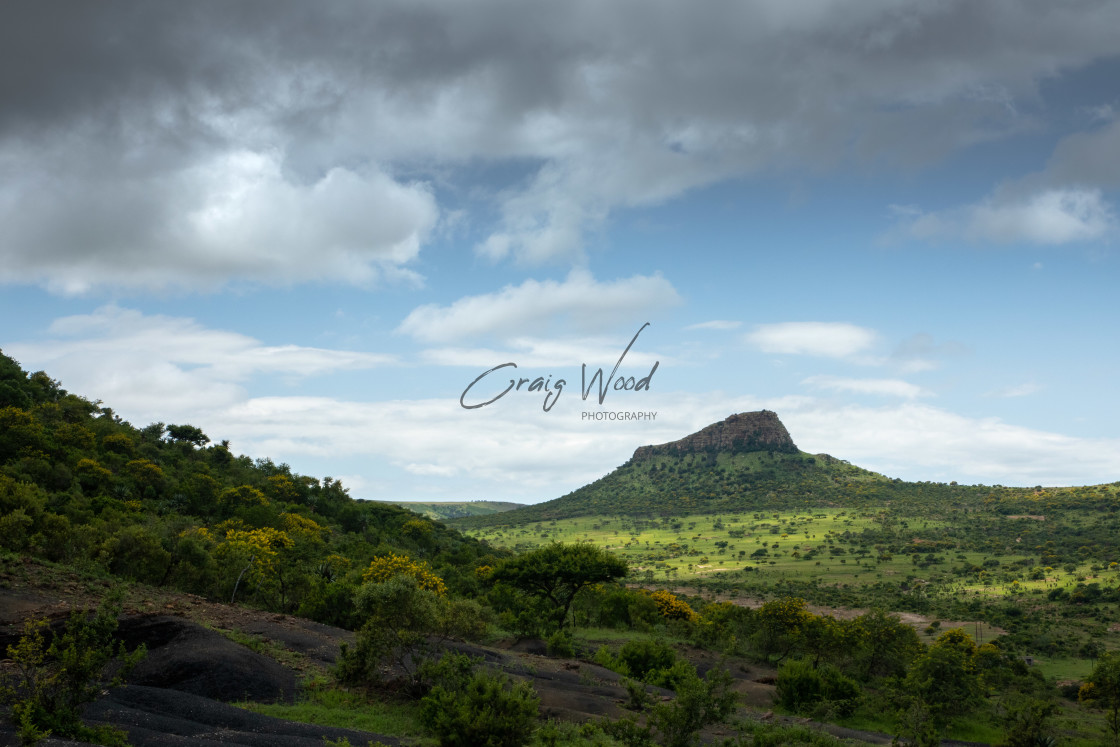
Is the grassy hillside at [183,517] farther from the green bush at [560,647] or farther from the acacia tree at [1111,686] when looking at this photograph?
the acacia tree at [1111,686]

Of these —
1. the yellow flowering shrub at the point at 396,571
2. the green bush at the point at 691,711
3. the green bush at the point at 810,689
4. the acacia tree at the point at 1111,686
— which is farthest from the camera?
the yellow flowering shrub at the point at 396,571

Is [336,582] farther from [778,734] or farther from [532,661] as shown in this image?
[778,734]

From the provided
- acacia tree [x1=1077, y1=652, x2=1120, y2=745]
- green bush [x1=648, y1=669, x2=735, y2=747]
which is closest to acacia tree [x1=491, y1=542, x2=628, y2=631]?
acacia tree [x1=1077, y1=652, x2=1120, y2=745]

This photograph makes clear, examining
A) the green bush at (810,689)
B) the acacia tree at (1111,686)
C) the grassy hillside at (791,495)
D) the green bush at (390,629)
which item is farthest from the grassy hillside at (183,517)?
the grassy hillside at (791,495)

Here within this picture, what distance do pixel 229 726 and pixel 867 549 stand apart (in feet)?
420

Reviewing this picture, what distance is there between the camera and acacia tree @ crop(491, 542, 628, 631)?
49.6 metres

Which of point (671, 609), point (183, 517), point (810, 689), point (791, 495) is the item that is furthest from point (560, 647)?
point (791, 495)

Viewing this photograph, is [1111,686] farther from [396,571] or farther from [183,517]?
[183,517]

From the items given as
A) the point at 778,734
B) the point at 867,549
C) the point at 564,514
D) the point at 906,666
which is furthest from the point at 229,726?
the point at 564,514

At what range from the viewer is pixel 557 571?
164 feet

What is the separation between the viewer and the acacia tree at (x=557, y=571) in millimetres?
49594

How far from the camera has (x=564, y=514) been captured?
643 ft

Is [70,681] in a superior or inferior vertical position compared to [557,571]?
superior

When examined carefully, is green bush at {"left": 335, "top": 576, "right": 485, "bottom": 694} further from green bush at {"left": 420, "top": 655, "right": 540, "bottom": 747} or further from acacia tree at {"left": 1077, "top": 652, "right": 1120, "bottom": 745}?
acacia tree at {"left": 1077, "top": 652, "right": 1120, "bottom": 745}
